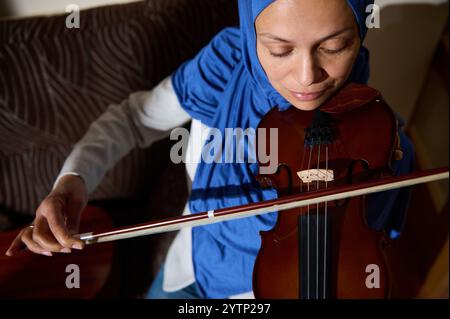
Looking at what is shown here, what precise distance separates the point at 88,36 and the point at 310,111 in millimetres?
518

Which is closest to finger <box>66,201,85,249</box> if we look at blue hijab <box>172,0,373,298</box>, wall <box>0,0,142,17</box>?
blue hijab <box>172,0,373,298</box>

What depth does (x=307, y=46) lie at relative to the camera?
1.34 ft

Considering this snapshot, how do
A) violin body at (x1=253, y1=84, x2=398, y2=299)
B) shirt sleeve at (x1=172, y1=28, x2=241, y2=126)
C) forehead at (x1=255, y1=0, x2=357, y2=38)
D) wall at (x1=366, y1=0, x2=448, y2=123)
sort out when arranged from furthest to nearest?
1. wall at (x1=366, y1=0, x2=448, y2=123)
2. shirt sleeve at (x1=172, y1=28, x2=241, y2=126)
3. violin body at (x1=253, y1=84, x2=398, y2=299)
4. forehead at (x1=255, y1=0, x2=357, y2=38)

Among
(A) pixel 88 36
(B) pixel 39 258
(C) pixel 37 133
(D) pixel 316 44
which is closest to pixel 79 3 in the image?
(A) pixel 88 36

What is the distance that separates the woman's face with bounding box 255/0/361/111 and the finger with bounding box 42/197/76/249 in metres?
0.31

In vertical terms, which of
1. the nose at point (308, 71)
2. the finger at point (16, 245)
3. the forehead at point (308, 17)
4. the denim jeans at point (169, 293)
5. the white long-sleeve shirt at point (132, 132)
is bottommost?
the denim jeans at point (169, 293)

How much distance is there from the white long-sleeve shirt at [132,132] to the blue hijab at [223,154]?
0.03 metres

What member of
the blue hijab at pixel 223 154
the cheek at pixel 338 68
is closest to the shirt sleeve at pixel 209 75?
the blue hijab at pixel 223 154

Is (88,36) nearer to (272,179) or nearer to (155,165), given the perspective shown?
(155,165)

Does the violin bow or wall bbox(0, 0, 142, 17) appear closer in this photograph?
the violin bow

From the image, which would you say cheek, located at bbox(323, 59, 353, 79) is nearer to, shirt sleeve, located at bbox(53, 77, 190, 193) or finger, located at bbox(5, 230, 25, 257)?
shirt sleeve, located at bbox(53, 77, 190, 193)

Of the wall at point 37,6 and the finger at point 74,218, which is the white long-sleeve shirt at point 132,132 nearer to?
the finger at point 74,218

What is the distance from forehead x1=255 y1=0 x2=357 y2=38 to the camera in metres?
0.39

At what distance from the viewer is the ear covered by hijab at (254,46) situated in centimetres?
41
